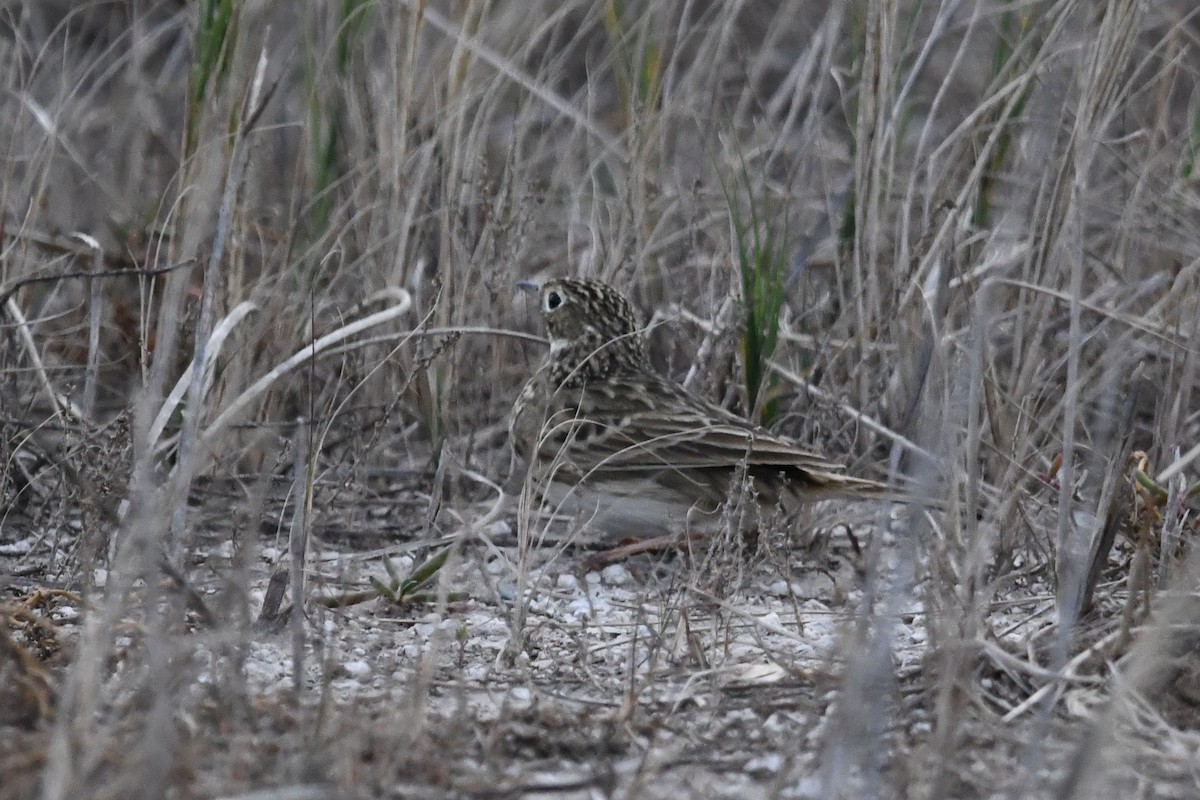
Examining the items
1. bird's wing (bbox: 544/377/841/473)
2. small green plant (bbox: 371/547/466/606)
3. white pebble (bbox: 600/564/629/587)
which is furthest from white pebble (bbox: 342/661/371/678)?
white pebble (bbox: 600/564/629/587)

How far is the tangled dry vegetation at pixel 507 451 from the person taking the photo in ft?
9.77

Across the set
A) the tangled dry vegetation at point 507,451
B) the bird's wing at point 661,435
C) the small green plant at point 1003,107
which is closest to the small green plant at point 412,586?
the tangled dry vegetation at point 507,451

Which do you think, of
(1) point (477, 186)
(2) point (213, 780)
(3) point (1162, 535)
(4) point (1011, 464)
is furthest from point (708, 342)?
(2) point (213, 780)

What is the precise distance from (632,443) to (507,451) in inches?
26.9

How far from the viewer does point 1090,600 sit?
12.6 ft

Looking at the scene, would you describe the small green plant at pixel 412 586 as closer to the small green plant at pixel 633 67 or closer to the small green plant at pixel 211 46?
the small green plant at pixel 211 46

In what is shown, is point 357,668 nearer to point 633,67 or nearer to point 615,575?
point 615,575

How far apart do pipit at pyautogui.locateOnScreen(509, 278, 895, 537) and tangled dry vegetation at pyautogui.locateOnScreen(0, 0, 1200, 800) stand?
0.53 ft

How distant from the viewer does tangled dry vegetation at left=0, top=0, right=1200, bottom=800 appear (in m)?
2.98

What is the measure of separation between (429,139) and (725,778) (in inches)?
121

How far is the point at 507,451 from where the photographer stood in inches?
218

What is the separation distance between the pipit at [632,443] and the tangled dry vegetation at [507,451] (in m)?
0.16

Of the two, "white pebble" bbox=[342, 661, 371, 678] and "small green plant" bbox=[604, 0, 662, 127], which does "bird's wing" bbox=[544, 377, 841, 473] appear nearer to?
"small green plant" bbox=[604, 0, 662, 127]

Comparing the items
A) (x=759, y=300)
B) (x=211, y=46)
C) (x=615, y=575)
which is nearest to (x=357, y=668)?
(x=615, y=575)
